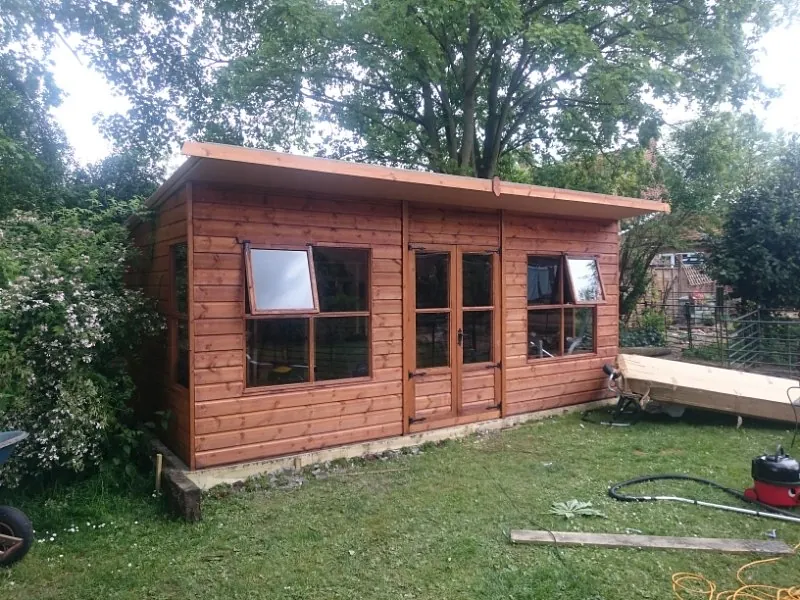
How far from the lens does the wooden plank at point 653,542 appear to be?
3.32 meters

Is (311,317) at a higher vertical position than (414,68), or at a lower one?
lower

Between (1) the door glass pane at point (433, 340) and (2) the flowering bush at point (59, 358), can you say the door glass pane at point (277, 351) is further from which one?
(1) the door glass pane at point (433, 340)

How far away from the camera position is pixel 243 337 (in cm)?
460

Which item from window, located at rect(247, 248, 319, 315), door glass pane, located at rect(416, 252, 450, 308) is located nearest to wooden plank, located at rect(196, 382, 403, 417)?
window, located at rect(247, 248, 319, 315)

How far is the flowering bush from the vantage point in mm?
3910

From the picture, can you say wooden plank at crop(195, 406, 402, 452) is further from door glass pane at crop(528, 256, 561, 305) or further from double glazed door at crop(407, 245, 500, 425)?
door glass pane at crop(528, 256, 561, 305)

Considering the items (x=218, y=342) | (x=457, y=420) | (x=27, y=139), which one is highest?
(x=27, y=139)

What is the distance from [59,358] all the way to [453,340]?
354cm

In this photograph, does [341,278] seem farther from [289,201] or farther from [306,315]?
[289,201]

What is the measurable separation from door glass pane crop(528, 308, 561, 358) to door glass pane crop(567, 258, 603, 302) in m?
0.40

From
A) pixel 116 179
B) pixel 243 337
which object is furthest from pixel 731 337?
pixel 116 179

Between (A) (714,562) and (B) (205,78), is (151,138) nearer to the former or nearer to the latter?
(B) (205,78)

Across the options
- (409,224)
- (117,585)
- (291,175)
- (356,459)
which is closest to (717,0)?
(409,224)

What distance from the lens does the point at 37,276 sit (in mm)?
4109
